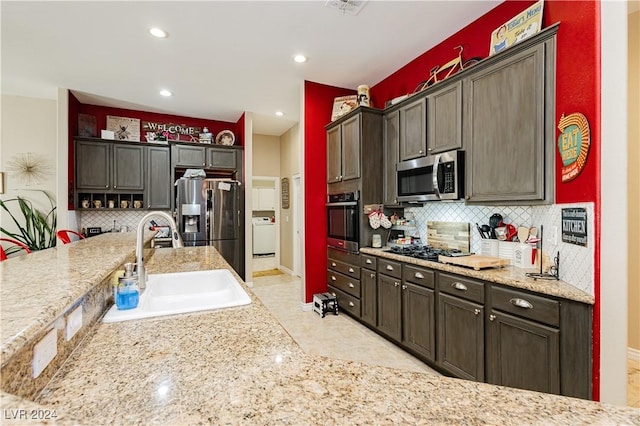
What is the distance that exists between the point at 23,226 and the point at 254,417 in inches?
227

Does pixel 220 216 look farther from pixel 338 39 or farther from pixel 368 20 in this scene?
pixel 368 20

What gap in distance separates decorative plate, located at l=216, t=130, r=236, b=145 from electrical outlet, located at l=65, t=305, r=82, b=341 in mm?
4945

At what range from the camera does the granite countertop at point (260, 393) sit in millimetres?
504

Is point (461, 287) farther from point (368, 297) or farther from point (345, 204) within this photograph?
point (345, 204)

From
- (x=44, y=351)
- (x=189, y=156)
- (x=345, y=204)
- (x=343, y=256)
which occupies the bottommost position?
(x=343, y=256)

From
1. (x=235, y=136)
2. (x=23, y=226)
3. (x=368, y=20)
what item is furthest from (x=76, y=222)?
(x=368, y=20)

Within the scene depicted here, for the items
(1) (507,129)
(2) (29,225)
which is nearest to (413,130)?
(1) (507,129)

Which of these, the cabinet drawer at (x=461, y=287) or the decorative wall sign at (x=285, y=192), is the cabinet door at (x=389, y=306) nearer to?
the cabinet drawer at (x=461, y=287)

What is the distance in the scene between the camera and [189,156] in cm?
498

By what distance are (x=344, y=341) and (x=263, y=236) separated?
217 inches

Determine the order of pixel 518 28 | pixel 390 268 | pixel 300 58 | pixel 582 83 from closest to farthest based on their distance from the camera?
pixel 582 83 → pixel 518 28 → pixel 390 268 → pixel 300 58

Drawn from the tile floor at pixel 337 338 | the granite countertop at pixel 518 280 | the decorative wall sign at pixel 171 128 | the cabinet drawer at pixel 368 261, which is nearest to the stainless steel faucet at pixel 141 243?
the tile floor at pixel 337 338

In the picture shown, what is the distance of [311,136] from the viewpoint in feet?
12.9

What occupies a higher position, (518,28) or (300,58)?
(300,58)
